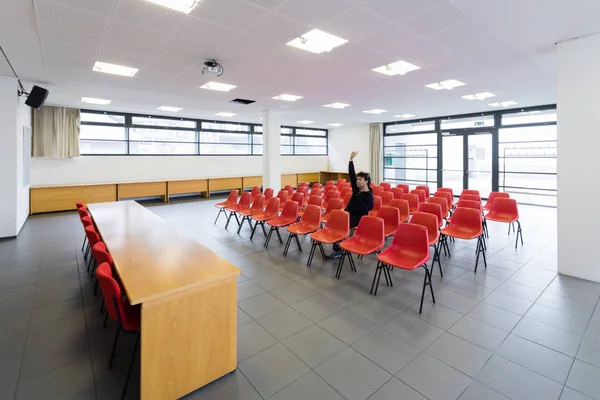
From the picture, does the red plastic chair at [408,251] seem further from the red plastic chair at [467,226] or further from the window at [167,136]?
the window at [167,136]

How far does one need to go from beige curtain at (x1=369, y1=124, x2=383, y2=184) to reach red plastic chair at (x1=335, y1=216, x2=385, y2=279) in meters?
9.89

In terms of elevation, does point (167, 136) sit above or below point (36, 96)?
above

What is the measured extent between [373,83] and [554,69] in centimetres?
313

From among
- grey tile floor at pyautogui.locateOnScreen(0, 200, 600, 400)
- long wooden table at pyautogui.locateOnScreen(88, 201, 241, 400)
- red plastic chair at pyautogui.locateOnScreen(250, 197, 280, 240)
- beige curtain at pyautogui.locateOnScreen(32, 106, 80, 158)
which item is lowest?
grey tile floor at pyautogui.locateOnScreen(0, 200, 600, 400)

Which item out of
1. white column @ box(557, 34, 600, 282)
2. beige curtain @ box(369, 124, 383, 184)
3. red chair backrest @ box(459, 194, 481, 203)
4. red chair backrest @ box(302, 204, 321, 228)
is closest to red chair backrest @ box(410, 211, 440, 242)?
red chair backrest @ box(302, 204, 321, 228)

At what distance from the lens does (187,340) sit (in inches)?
82.7

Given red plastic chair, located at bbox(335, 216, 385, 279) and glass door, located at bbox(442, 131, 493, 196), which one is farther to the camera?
glass door, located at bbox(442, 131, 493, 196)

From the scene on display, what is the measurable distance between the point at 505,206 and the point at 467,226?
62.6 inches

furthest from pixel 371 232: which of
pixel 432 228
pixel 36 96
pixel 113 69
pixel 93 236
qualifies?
pixel 36 96

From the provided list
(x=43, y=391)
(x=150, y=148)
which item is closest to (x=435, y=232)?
(x=43, y=391)

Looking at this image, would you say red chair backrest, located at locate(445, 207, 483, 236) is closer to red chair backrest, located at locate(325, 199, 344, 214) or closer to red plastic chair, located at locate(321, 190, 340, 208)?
red chair backrest, located at locate(325, 199, 344, 214)

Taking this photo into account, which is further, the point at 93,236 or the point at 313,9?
the point at 93,236

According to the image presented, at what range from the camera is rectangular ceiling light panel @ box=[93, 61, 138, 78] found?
5282 mm

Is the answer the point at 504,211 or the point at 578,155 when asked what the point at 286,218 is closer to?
the point at 504,211
